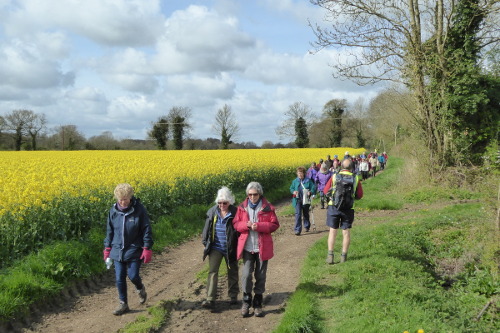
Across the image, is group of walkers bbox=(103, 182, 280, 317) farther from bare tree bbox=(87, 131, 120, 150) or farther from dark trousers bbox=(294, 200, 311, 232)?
bare tree bbox=(87, 131, 120, 150)

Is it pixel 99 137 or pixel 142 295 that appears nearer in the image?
pixel 142 295

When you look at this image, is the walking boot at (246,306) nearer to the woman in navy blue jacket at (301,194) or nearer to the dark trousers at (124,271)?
the dark trousers at (124,271)

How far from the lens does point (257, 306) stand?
20.3ft

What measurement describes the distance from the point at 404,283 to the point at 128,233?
14.1 ft

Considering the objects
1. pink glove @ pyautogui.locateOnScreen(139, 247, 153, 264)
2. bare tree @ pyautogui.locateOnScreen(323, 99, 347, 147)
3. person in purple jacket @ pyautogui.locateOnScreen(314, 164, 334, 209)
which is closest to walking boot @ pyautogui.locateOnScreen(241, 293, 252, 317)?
pink glove @ pyautogui.locateOnScreen(139, 247, 153, 264)

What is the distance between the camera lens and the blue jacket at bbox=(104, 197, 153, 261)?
6180 millimetres

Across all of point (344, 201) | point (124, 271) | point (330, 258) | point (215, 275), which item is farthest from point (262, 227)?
point (330, 258)

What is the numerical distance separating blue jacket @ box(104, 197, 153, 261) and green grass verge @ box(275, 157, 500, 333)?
2348 mm

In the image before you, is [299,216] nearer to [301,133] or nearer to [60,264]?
[60,264]

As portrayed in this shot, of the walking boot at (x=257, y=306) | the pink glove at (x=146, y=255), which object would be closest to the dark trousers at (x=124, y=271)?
the pink glove at (x=146, y=255)

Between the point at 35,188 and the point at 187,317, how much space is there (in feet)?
17.9

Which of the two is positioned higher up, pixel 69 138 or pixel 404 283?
pixel 69 138

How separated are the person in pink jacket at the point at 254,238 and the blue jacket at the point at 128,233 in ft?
4.48

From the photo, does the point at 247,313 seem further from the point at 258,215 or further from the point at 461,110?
the point at 461,110
